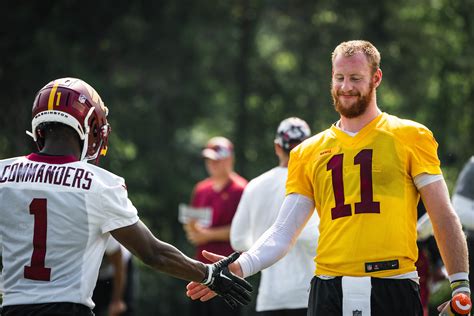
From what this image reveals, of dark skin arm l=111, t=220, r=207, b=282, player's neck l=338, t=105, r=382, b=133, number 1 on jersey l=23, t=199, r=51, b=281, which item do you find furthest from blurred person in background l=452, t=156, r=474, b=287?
number 1 on jersey l=23, t=199, r=51, b=281

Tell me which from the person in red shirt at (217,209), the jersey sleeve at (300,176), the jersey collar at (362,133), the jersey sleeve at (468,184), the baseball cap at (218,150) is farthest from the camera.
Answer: the baseball cap at (218,150)

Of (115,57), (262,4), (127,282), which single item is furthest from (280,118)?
(127,282)

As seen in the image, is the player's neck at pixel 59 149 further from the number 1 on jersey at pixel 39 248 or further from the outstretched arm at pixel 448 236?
the outstretched arm at pixel 448 236

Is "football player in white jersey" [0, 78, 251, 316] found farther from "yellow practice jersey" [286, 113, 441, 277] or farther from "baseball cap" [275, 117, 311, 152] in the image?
"baseball cap" [275, 117, 311, 152]

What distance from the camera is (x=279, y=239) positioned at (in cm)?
557

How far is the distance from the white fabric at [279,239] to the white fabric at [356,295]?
59cm

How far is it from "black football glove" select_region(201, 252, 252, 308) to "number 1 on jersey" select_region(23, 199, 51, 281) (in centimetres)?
93

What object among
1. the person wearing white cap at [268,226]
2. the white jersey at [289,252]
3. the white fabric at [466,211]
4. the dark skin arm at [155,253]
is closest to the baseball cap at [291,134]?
the person wearing white cap at [268,226]

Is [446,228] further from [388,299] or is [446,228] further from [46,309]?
[46,309]

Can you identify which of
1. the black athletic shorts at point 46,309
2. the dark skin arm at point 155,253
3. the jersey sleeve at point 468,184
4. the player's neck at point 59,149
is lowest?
the black athletic shorts at point 46,309

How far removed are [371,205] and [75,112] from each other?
5.19 ft

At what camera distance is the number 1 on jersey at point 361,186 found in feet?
16.6

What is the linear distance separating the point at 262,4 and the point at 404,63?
125 inches

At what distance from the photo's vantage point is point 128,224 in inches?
191
